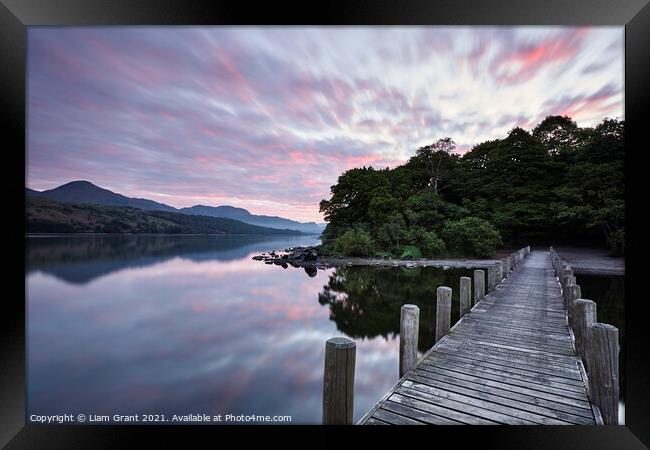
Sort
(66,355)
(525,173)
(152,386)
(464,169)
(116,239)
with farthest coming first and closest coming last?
(116,239)
(464,169)
(525,173)
(66,355)
(152,386)

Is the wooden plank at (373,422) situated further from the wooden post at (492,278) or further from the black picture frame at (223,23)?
the wooden post at (492,278)

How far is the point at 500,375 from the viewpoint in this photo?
9.39ft

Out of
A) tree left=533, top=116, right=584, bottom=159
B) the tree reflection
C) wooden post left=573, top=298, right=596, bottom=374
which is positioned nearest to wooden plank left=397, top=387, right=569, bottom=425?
wooden post left=573, top=298, right=596, bottom=374

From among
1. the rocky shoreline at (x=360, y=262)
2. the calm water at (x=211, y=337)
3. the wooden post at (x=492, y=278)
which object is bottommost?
the calm water at (x=211, y=337)

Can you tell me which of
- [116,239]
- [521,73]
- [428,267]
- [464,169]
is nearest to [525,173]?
[464,169]

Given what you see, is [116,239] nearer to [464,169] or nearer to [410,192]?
[410,192]

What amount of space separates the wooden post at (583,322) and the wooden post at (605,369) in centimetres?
64

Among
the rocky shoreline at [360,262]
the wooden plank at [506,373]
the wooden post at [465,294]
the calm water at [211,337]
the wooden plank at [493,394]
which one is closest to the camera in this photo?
the wooden plank at [493,394]

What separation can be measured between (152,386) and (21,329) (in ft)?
12.0

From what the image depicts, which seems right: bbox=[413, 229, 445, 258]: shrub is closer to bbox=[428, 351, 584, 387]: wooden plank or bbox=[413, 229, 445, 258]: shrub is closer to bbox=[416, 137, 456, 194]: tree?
bbox=[416, 137, 456, 194]: tree

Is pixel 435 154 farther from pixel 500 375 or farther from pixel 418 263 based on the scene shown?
pixel 500 375

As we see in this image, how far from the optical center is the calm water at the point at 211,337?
17.1 feet

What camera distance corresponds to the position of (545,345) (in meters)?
3.69

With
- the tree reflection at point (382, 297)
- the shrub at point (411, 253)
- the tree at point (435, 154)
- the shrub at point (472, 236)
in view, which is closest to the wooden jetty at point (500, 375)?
the tree reflection at point (382, 297)
